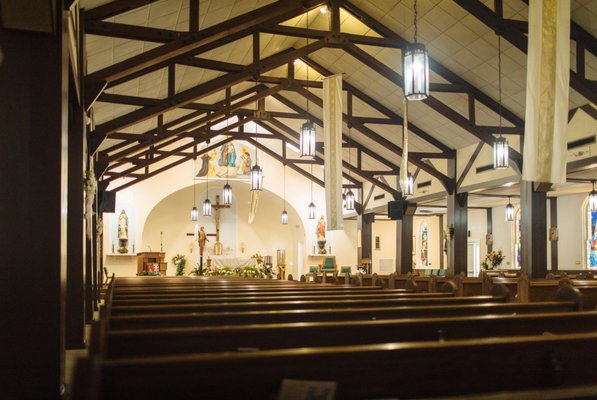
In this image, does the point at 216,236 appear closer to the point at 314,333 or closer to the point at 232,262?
the point at 232,262

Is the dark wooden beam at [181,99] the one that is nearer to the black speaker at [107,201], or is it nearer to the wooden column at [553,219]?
the black speaker at [107,201]

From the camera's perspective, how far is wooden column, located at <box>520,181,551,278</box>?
10.0 m

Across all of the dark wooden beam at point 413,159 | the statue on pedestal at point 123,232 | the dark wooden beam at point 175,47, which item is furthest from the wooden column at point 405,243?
the dark wooden beam at point 175,47

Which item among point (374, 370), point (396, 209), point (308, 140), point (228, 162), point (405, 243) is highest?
point (228, 162)

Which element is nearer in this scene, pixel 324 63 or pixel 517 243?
pixel 324 63

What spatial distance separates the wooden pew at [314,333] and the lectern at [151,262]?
14712mm

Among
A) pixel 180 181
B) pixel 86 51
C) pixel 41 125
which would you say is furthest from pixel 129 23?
pixel 180 181

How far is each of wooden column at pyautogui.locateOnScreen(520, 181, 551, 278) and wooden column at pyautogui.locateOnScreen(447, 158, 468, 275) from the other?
2709mm

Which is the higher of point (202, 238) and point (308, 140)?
point (308, 140)

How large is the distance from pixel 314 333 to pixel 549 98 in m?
3.64

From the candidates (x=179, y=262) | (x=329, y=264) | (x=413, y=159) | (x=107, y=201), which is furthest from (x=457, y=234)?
(x=179, y=262)

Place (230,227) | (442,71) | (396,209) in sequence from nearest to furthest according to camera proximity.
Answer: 1. (442,71)
2. (396,209)
3. (230,227)

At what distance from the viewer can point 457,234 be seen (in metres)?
12.9

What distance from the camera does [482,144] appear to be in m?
12.0
